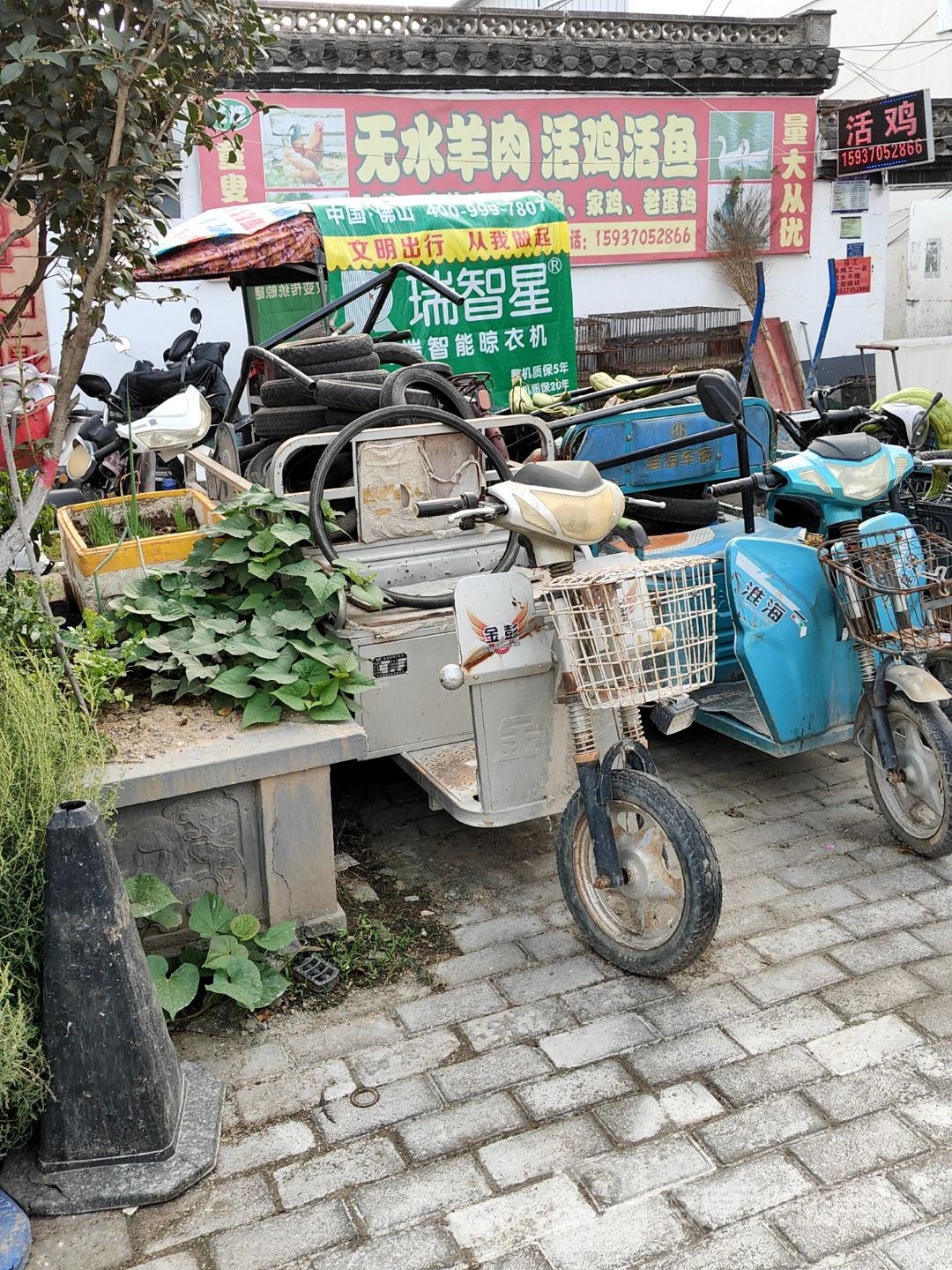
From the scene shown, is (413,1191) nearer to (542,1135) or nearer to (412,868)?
(542,1135)

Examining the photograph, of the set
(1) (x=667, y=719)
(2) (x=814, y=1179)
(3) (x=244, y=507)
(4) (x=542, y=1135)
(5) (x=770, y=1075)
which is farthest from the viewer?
(3) (x=244, y=507)

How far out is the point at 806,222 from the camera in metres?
14.9

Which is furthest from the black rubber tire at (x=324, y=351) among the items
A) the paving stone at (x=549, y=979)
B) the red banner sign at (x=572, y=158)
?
the red banner sign at (x=572, y=158)

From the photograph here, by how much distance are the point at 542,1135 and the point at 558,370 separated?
792 centimetres

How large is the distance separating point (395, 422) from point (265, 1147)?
276cm

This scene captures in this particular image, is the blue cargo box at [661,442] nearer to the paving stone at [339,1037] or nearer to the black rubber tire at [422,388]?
the black rubber tire at [422,388]

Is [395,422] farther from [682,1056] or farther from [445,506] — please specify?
[682,1056]

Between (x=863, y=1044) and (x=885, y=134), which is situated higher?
(x=885, y=134)

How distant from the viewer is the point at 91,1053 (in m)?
2.65

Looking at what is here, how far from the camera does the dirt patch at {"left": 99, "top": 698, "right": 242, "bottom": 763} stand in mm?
3555

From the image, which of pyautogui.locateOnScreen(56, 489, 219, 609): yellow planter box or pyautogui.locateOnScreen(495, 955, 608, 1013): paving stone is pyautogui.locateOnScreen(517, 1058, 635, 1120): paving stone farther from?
pyautogui.locateOnScreen(56, 489, 219, 609): yellow planter box

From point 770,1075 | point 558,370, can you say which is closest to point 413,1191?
point 770,1075

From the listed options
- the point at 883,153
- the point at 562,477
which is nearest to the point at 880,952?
the point at 562,477

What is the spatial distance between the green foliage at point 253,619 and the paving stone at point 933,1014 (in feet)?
6.37
